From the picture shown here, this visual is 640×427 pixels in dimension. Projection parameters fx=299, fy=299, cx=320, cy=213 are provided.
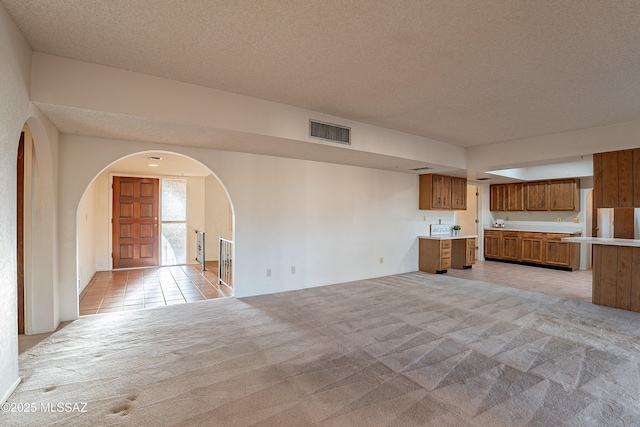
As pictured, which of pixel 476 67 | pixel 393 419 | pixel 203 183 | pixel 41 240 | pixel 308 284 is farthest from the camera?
pixel 203 183

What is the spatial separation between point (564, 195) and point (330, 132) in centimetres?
686

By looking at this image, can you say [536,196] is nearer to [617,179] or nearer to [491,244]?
[491,244]

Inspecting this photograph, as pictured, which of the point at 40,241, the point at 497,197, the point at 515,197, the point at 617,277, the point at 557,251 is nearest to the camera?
the point at 40,241

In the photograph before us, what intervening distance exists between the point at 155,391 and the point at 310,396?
3.70ft

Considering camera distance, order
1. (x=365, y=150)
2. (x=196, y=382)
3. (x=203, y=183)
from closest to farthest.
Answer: (x=196, y=382), (x=365, y=150), (x=203, y=183)

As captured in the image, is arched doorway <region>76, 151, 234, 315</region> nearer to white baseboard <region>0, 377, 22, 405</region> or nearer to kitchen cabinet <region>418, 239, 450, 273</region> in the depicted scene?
white baseboard <region>0, 377, 22, 405</region>

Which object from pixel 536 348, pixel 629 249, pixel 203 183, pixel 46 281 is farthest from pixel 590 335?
pixel 203 183

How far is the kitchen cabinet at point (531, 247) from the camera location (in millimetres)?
7488

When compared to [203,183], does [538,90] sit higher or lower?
higher

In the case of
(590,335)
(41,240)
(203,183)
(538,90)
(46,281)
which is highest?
(538,90)

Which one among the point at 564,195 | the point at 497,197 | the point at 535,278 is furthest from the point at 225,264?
the point at 564,195

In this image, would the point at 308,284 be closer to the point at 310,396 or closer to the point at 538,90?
the point at 310,396

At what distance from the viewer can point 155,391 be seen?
217 cm

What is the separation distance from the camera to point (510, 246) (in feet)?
26.7
